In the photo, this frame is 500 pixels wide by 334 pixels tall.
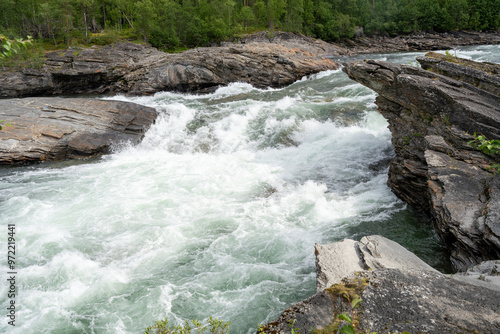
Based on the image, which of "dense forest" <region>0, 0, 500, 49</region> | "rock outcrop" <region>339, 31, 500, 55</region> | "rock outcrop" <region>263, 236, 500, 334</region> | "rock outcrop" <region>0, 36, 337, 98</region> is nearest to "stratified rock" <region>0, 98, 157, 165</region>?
"rock outcrop" <region>0, 36, 337, 98</region>

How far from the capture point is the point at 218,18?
59875 mm

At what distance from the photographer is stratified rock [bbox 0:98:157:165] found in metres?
15.8

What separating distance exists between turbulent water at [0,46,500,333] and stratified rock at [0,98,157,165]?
84cm

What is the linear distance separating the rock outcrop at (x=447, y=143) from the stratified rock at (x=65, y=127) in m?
12.4

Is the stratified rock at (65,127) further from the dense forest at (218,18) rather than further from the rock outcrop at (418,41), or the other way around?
the rock outcrop at (418,41)

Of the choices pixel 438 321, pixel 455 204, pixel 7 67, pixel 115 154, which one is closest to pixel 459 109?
pixel 455 204

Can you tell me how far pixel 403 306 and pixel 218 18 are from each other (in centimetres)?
6401

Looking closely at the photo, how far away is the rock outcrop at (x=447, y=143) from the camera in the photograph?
23.8 feet

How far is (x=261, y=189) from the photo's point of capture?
484 inches

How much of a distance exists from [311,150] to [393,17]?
7698cm

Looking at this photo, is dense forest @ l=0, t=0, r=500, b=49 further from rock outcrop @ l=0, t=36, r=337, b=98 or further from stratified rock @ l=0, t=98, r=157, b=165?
stratified rock @ l=0, t=98, r=157, b=165

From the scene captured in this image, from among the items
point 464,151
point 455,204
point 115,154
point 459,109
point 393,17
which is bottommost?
point 115,154

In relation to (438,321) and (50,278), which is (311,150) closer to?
(50,278)

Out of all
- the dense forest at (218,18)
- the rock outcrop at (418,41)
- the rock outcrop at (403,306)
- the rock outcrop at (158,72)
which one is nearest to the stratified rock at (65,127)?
the rock outcrop at (158,72)
